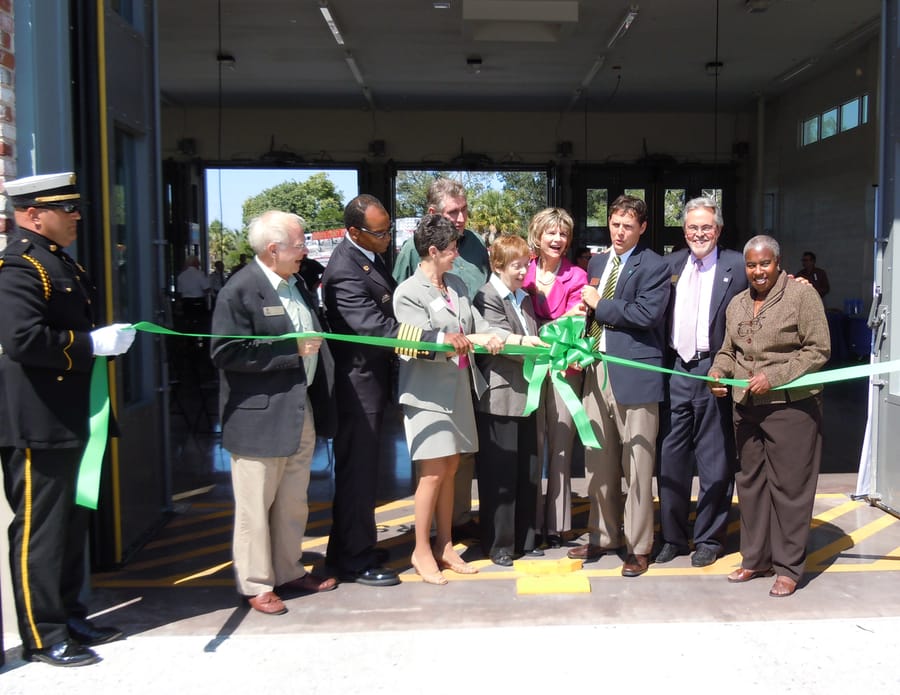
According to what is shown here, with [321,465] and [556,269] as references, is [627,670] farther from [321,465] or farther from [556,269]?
[321,465]

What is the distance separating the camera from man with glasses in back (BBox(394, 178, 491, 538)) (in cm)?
444

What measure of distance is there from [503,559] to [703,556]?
106cm

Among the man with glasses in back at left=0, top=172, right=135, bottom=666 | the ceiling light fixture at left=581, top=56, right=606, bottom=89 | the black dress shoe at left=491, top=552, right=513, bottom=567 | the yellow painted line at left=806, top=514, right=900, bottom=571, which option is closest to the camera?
the man with glasses in back at left=0, top=172, right=135, bottom=666

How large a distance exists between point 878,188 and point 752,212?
45.0 feet

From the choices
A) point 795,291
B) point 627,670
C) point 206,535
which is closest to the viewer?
point 627,670

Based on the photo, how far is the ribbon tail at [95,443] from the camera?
10.9ft

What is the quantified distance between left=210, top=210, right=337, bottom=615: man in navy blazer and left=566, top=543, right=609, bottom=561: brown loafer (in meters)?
1.56

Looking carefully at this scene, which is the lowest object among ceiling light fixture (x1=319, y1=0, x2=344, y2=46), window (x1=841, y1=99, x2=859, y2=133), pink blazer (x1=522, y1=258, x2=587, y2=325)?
pink blazer (x1=522, y1=258, x2=587, y2=325)

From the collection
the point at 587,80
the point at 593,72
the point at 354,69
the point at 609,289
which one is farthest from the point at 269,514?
the point at 587,80

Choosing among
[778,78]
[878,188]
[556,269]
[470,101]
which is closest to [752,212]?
[778,78]

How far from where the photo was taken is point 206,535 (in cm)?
507

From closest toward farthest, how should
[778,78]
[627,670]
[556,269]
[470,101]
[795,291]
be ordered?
[627,670] < [795,291] < [556,269] < [778,78] < [470,101]

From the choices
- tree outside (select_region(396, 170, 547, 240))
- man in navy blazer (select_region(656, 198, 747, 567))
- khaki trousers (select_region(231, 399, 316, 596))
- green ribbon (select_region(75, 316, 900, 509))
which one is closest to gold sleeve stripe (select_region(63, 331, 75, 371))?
green ribbon (select_region(75, 316, 900, 509))

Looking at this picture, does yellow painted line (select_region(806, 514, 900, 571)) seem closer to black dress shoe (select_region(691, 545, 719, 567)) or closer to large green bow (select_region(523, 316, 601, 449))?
black dress shoe (select_region(691, 545, 719, 567))
